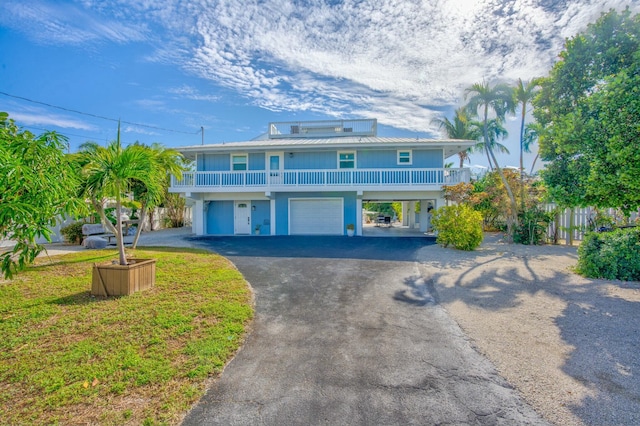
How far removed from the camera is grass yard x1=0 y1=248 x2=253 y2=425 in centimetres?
267

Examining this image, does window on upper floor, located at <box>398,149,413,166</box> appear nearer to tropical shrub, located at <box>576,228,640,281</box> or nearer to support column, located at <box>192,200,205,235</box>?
tropical shrub, located at <box>576,228,640,281</box>

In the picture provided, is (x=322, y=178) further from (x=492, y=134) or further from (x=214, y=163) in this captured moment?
(x=492, y=134)

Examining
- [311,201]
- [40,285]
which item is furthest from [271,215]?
[40,285]

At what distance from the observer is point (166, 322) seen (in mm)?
4398

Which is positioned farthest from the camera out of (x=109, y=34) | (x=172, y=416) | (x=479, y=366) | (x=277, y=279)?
(x=109, y=34)

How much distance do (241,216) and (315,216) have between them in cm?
455

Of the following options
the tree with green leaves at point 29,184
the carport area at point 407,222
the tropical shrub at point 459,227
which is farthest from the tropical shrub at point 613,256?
the tree with green leaves at point 29,184

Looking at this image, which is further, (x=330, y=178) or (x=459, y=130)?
(x=459, y=130)

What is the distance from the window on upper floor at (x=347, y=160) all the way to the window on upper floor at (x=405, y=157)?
8.65ft

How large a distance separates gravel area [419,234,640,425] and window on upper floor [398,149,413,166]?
8.98 m

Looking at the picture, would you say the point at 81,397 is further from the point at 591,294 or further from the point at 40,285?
the point at 591,294

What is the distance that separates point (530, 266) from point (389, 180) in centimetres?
804

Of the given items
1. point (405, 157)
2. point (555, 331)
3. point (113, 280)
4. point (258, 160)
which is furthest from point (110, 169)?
point (405, 157)

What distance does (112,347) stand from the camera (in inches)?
146
